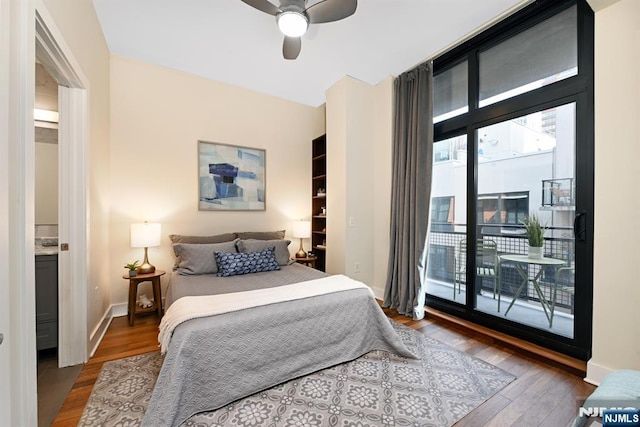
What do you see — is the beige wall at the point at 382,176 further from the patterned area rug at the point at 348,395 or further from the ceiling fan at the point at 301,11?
the ceiling fan at the point at 301,11

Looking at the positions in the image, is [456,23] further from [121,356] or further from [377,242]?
[121,356]

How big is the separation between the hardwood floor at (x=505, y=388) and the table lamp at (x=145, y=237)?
59cm

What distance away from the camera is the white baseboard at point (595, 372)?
1762mm

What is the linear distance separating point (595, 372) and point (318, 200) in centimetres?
353

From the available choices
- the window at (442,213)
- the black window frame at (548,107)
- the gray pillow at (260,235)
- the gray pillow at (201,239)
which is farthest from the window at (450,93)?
the gray pillow at (201,239)

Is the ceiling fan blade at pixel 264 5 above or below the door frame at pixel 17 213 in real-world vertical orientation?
above

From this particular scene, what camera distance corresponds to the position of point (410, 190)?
3154 millimetres

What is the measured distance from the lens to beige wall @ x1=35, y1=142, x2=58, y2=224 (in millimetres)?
2574

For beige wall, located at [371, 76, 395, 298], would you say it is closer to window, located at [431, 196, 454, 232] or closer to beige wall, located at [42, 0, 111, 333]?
window, located at [431, 196, 454, 232]

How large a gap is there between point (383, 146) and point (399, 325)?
7.48ft

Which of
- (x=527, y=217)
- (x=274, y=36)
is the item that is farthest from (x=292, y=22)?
(x=527, y=217)

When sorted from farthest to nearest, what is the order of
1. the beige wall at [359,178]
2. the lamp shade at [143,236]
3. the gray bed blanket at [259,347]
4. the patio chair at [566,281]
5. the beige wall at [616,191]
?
the beige wall at [359,178] < the lamp shade at [143,236] < the patio chair at [566,281] < the beige wall at [616,191] < the gray bed blanket at [259,347]

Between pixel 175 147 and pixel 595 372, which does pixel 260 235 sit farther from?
pixel 595 372

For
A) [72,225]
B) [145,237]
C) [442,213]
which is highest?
[442,213]
